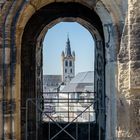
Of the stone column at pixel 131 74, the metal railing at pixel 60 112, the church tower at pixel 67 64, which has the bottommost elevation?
the metal railing at pixel 60 112

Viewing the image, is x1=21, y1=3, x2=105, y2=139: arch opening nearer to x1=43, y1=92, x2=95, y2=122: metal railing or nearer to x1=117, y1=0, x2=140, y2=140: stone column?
x1=43, y1=92, x2=95, y2=122: metal railing

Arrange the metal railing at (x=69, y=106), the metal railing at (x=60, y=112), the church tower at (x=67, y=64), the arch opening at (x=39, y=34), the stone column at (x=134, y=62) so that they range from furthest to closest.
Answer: the church tower at (x=67, y=64)
the metal railing at (x=69, y=106)
the arch opening at (x=39, y=34)
the metal railing at (x=60, y=112)
the stone column at (x=134, y=62)

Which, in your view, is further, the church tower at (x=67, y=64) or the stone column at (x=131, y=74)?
the church tower at (x=67, y=64)

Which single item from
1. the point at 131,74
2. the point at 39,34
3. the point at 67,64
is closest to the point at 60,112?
the point at 39,34

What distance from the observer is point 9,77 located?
672 centimetres

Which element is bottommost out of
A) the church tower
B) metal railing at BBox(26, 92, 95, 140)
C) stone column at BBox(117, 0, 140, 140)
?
metal railing at BBox(26, 92, 95, 140)

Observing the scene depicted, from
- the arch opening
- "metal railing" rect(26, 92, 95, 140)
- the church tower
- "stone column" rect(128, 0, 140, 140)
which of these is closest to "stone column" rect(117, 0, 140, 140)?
"stone column" rect(128, 0, 140, 140)

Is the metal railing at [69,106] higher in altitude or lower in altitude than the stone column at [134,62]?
lower

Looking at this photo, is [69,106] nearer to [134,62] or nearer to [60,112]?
[60,112]

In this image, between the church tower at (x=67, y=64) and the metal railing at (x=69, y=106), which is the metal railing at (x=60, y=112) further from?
the church tower at (x=67, y=64)

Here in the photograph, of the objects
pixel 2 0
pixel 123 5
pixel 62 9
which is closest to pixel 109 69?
pixel 123 5

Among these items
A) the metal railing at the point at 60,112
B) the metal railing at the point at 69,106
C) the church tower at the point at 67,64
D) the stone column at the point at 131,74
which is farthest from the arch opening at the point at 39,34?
the church tower at the point at 67,64

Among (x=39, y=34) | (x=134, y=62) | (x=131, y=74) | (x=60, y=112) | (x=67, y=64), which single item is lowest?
(x=60, y=112)

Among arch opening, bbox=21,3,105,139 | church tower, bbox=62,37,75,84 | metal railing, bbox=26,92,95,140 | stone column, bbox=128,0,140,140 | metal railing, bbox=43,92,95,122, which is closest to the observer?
stone column, bbox=128,0,140,140
